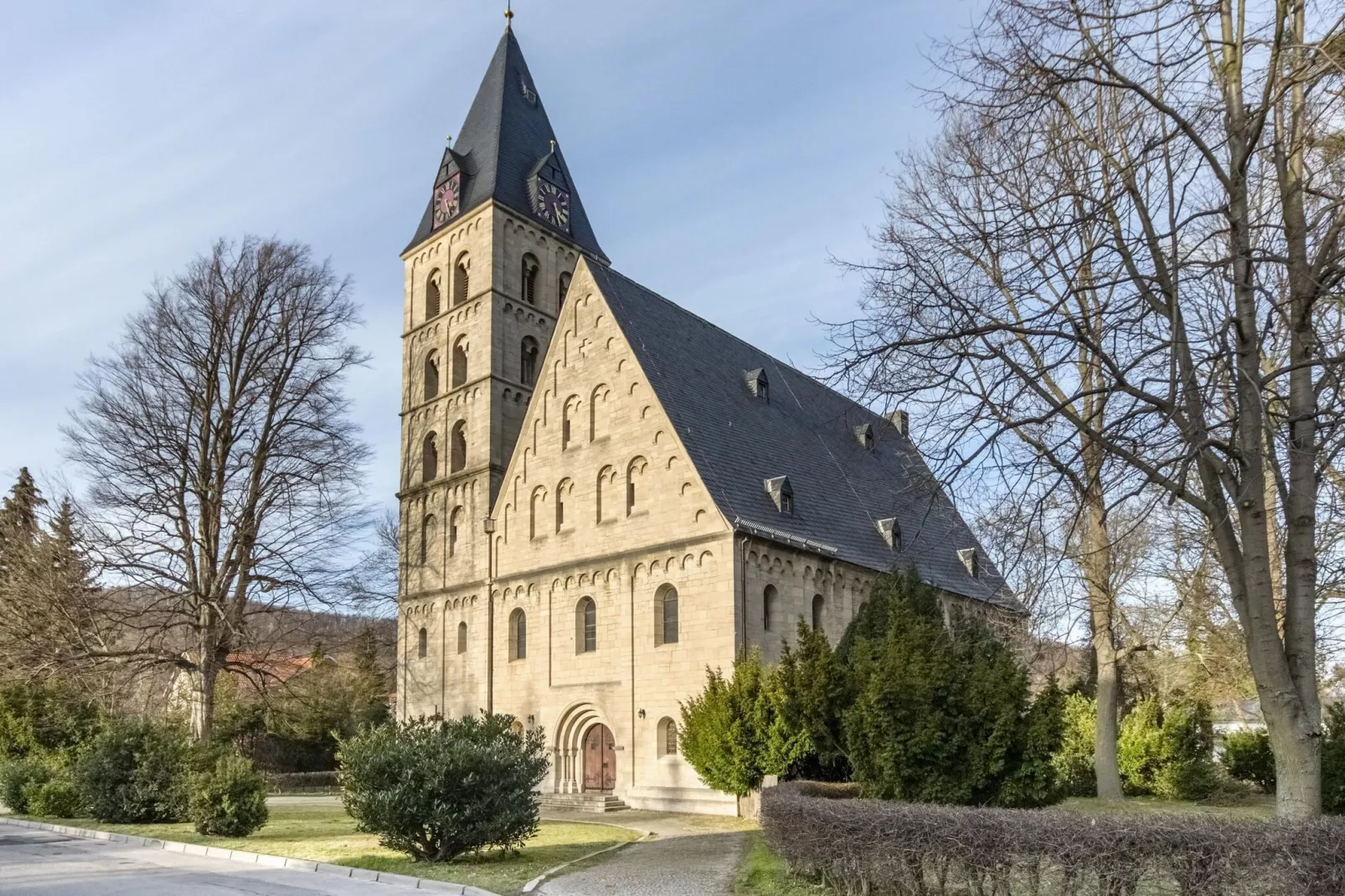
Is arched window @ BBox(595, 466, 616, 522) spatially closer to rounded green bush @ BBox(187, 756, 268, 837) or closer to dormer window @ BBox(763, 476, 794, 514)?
dormer window @ BBox(763, 476, 794, 514)

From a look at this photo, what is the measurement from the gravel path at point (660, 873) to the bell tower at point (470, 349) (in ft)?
47.5

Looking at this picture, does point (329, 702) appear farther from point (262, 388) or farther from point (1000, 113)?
point (1000, 113)

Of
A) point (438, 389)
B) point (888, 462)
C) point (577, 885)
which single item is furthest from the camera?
point (888, 462)

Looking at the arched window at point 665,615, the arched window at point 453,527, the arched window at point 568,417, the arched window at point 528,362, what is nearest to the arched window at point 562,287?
the arched window at point 528,362

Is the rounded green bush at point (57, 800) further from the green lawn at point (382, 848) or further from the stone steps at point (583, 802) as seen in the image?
the stone steps at point (583, 802)

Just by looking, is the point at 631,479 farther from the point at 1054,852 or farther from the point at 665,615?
the point at 1054,852

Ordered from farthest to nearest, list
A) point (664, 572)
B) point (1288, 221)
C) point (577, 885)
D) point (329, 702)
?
point (329, 702) < point (664, 572) < point (577, 885) < point (1288, 221)

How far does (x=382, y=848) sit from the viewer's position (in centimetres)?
1667

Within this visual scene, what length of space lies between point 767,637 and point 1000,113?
56.7ft

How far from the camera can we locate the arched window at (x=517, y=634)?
3030 centimetres

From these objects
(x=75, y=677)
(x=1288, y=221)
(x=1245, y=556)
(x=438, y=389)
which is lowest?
(x=75, y=677)

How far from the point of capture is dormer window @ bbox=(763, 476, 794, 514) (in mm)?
28188

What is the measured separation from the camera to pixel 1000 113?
36.1ft

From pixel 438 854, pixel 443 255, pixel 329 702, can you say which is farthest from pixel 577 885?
pixel 329 702
